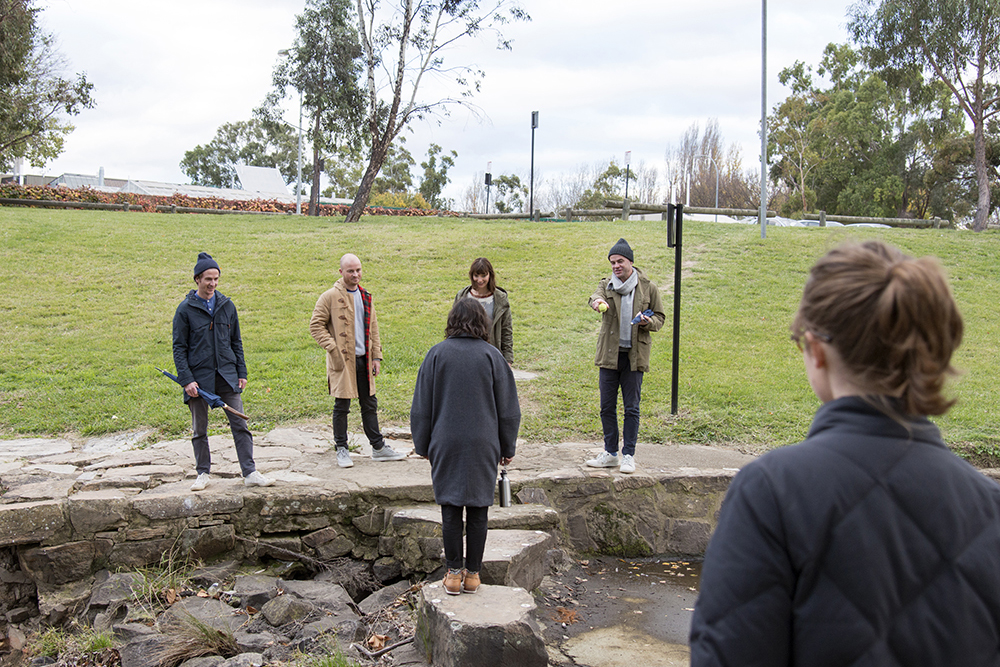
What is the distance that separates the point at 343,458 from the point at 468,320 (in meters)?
2.89

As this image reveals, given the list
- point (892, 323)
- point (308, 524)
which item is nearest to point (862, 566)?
point (892, 323)

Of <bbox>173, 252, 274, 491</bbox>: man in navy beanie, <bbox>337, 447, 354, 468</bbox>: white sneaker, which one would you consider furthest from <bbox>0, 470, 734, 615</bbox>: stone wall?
<bbox>337, 447, 354, 468</bbox>: white sneaker

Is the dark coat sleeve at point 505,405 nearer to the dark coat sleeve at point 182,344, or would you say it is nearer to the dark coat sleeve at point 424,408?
the dark coat sleeve at point 424,408

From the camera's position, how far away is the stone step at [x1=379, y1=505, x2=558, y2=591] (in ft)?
15.8

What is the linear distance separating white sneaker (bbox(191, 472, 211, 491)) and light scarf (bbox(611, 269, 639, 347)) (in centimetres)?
354

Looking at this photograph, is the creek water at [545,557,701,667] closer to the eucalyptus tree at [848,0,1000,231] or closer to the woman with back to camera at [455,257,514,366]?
the woman with back to camera at [455,257,514,366]

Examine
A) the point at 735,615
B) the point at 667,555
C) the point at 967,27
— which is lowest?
the point at 667,555

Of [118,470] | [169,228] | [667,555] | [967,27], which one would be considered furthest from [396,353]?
[967,27]

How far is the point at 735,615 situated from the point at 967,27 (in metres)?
31.0

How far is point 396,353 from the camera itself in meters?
10.9

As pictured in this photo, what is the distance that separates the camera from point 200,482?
5.83 metres

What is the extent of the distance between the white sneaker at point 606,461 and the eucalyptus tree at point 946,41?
2481cm

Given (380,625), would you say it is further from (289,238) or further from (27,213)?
(27,213)

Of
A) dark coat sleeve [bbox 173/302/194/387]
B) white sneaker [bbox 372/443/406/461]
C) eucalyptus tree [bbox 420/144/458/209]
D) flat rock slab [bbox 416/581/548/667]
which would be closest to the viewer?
flat rock slab [bbox 416/581/548/667]
